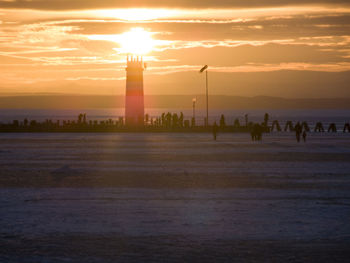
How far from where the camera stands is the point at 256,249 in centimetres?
872

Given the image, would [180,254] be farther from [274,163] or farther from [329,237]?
[274,163]

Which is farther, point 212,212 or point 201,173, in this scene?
point 201,173

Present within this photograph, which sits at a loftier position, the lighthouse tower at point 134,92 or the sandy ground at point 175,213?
the lighthouse tower at point 134,92

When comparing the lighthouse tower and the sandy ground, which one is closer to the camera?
the sandy ground

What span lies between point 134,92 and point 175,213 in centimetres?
5654

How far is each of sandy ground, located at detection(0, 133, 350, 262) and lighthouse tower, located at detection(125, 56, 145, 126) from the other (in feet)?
152

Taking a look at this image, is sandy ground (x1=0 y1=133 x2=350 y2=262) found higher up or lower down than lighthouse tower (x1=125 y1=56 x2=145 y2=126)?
lower down

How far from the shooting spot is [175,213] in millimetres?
11531

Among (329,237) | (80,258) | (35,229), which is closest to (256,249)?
(329,237)

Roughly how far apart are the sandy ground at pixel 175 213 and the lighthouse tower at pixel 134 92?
4634 centimetres

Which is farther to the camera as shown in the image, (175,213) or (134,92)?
(134,92)

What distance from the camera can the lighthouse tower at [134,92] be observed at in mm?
67375

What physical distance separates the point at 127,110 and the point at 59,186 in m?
52.5

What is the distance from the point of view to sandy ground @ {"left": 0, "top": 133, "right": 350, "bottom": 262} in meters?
8.62
